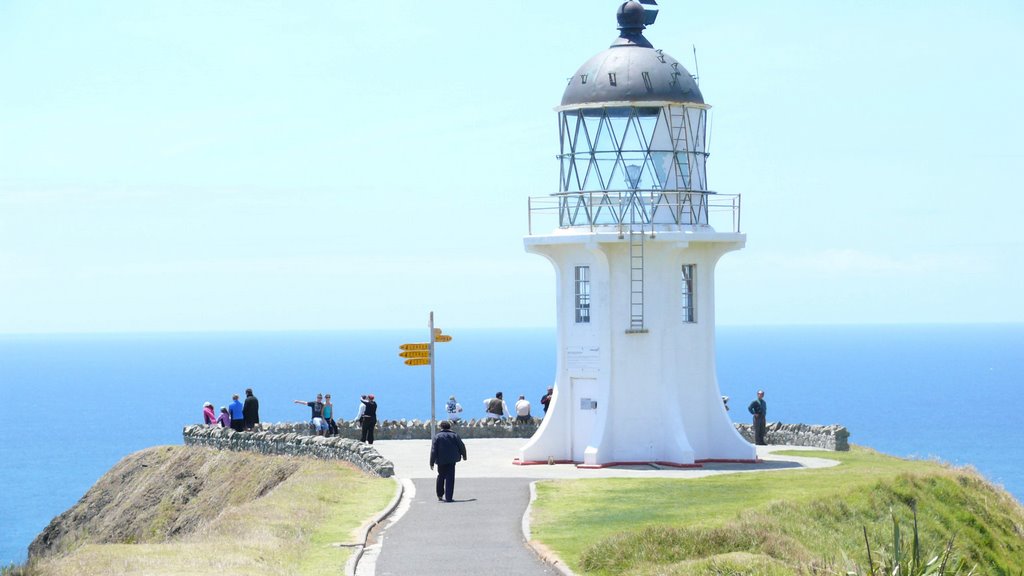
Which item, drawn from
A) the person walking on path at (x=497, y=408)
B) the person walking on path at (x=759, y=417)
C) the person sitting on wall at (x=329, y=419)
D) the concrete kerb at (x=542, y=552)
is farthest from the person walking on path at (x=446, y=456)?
the person walking on path at (x=497, y=408)

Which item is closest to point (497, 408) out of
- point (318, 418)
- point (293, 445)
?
point (318, 418)

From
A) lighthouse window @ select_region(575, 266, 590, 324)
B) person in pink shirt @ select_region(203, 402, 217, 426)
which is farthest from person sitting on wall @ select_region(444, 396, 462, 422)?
lighthouse window @ select_region(575, 266, 590, 324)

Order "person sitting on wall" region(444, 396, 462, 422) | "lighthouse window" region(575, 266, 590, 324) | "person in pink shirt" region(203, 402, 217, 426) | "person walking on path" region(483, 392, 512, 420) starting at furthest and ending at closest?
"person in pink shirt" region(203, 402, 217, 426)
"person walking on path" region(483, 392, 512, 420)
"person sitting on wall" region(444, 396, 462, 422)
"lighthouse window" region(575, 266, 590, 324)

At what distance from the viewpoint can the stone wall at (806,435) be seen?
1510 inches

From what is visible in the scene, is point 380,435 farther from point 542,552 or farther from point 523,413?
point 542,552

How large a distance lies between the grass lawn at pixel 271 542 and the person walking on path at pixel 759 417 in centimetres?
1232

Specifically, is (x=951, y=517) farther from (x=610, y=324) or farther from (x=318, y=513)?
(x=318, y=513)

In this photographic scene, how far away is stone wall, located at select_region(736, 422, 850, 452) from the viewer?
38.3 meters

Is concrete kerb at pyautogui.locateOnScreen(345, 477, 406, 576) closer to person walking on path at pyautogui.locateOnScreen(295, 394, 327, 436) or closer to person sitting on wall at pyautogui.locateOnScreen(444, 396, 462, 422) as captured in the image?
person walking on path at pyautogui.locateOnScreen(295, 394, 327, 436)

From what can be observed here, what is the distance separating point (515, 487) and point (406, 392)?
157 m

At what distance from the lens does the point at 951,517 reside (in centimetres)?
2905

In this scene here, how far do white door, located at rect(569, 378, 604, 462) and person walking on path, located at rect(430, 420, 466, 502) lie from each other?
7923 mm

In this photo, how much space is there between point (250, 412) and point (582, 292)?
1018 centimetres

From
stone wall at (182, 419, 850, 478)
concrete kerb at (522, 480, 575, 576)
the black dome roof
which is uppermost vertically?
the black dome roof
